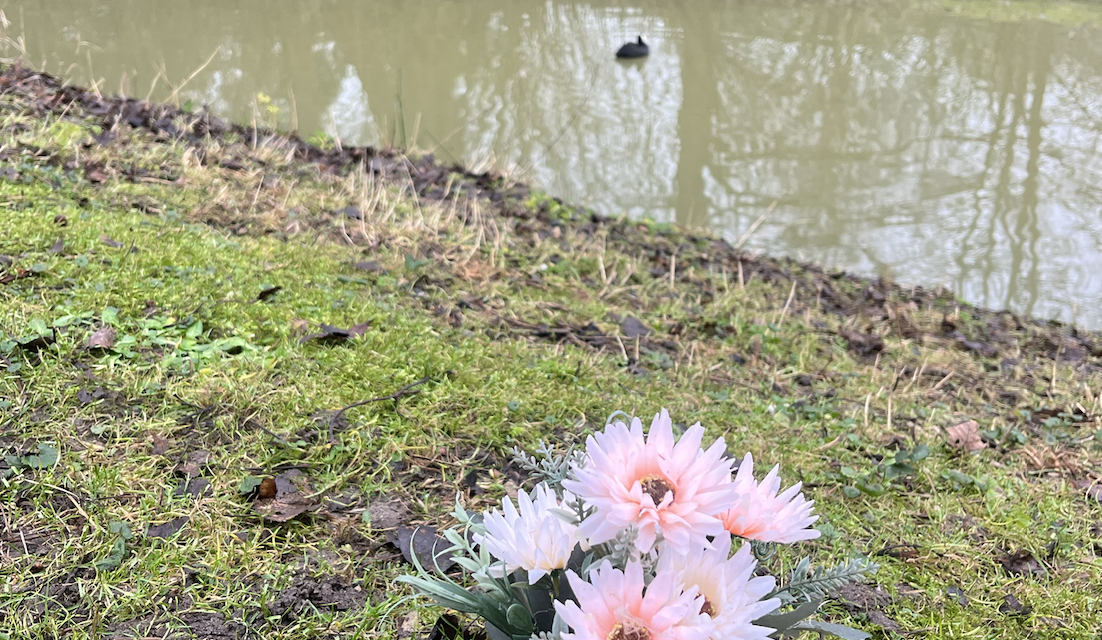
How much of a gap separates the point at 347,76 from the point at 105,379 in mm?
7824

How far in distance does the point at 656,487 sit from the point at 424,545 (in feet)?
3.31

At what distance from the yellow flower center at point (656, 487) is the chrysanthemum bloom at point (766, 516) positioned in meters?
0.12

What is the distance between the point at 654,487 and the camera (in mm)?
847

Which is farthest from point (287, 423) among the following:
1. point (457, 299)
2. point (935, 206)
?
point (935, 206)

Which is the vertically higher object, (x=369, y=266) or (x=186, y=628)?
(x=369, y=266)

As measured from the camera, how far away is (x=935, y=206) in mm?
7227

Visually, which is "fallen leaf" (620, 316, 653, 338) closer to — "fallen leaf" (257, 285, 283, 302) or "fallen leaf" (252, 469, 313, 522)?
"fallen leaf" (257, 285, 283, 302)

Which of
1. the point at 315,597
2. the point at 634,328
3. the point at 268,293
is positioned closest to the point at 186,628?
the point at 315,597

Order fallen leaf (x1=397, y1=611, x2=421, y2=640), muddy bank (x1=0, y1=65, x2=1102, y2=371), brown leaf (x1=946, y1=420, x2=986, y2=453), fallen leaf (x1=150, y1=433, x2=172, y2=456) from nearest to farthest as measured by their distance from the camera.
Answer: fallen leaf (x1=397, y1=611, x2=421, y2=640), fallen leaf (x1=150, y1=433, x2=172, y2=456), brown leaf (x1=946, y1=420, x2=986, y2=453), muddy bank (x1=0, y1=65, x2=1102, y2=371)

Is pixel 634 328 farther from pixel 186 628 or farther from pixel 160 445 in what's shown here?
pixel 186 628

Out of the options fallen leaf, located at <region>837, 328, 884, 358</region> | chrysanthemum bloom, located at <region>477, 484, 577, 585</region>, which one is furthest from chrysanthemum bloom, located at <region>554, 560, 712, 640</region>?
fallen leaf, located at <region>837, 328, 884, 358</region>

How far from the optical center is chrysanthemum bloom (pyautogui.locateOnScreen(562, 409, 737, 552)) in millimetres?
809

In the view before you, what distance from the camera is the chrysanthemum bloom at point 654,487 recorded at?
31.8 inches

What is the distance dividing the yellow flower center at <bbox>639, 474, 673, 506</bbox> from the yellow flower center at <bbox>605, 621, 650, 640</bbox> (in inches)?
5.8
